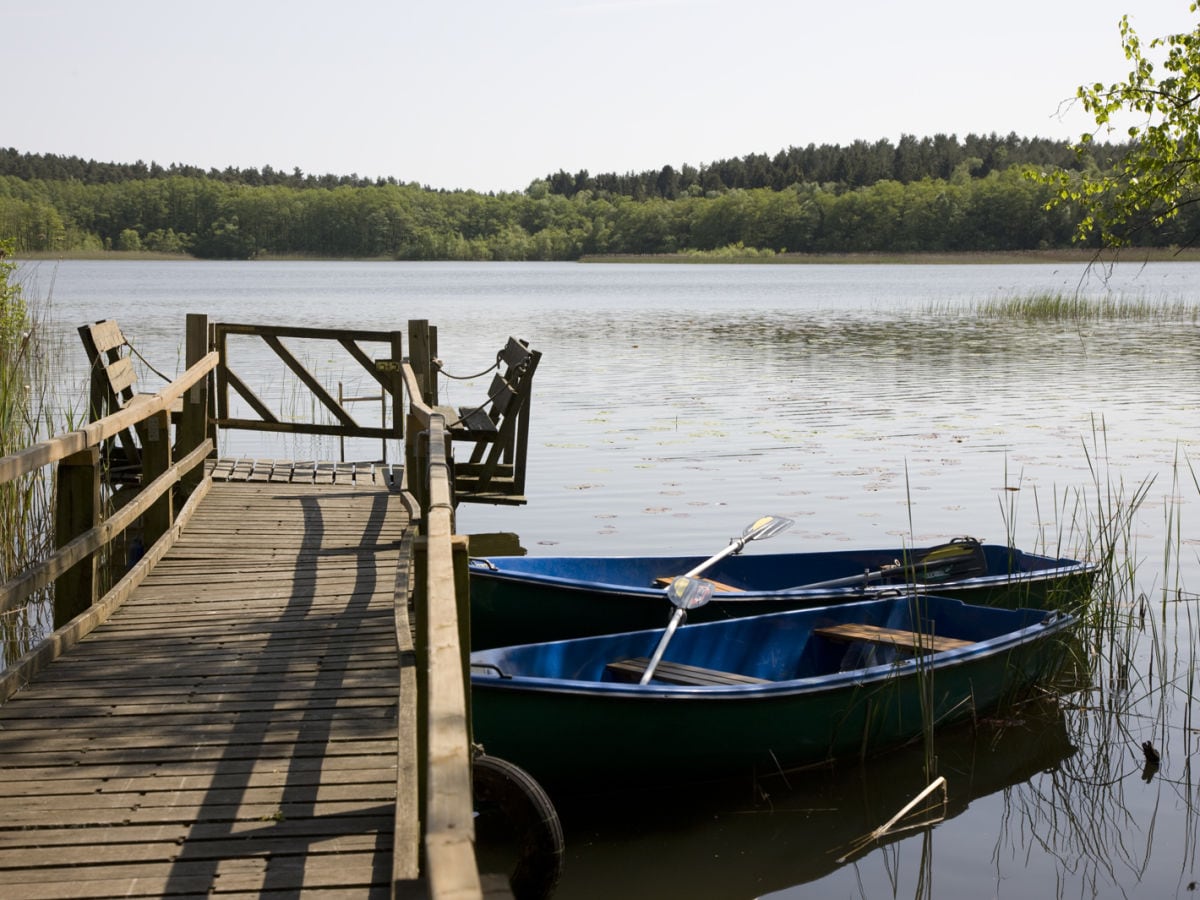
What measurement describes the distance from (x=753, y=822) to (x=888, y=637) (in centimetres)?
139

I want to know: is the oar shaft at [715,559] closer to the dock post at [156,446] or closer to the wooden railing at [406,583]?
the wooden railing at [406,583]

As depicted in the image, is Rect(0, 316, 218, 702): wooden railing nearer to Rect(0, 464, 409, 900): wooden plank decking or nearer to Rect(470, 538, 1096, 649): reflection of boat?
Rect(0, 464, 409, 900): wooden plank decking

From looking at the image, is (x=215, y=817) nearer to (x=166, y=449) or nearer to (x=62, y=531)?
(x=62, y=531)

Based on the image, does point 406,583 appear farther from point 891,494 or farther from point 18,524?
point 891,494

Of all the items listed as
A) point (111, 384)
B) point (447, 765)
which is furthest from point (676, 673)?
point (111, 384)

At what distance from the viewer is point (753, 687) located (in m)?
5.82

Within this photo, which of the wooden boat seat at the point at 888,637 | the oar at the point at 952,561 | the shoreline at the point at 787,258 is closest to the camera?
the wooden boat seat at the point at 888,637

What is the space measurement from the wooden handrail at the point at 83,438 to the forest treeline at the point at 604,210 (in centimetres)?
9673

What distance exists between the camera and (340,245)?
132625mm

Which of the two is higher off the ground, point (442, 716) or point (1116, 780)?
point (442, 716)

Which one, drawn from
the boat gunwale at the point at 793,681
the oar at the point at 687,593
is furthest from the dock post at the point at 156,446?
the oar at the point at 687,593

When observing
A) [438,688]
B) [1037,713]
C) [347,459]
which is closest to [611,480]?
[347,459]

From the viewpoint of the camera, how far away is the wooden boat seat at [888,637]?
6.61m

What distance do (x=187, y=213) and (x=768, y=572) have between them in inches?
4950
